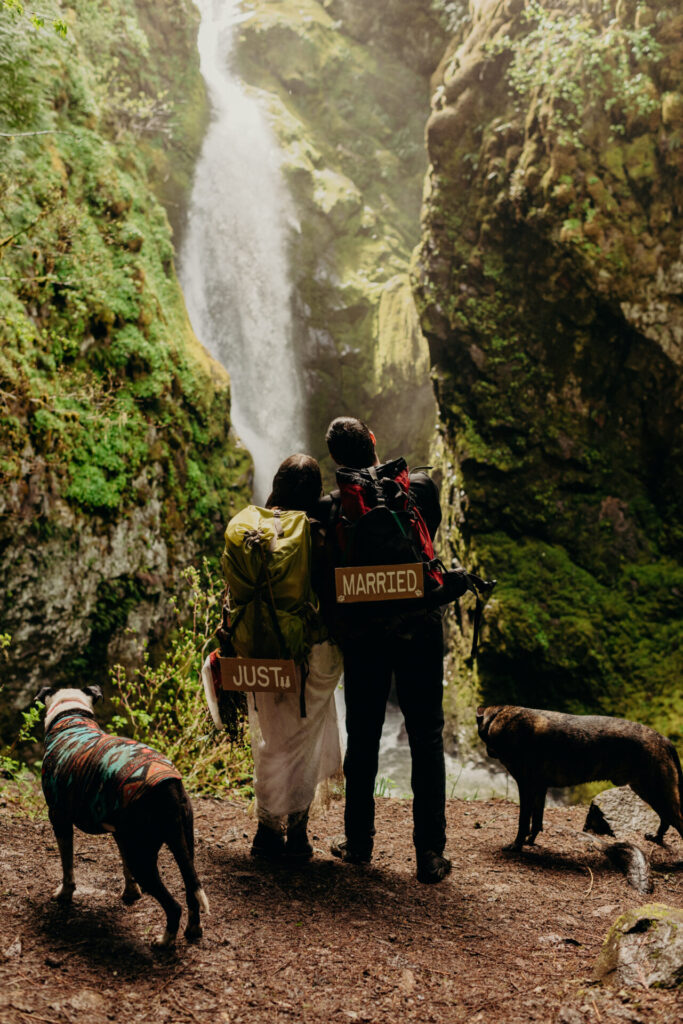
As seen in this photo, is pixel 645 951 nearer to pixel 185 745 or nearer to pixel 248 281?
pixel 185 745

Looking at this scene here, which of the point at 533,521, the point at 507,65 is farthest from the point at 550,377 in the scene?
the point at 507,65

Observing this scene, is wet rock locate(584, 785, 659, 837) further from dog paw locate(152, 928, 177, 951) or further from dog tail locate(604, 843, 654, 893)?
dog paw locate(152, 928, 177, 951)

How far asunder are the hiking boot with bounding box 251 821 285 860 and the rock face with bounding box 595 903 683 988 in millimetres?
1839

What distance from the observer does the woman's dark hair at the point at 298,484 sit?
3.74 meters

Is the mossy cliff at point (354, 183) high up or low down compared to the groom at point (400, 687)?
up

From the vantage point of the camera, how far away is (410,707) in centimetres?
364

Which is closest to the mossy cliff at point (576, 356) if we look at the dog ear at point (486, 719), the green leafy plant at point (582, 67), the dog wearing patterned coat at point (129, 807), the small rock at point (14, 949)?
the green leafy plant at point (582, 67)

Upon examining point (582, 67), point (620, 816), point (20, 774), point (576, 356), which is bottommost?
point (20, 774)

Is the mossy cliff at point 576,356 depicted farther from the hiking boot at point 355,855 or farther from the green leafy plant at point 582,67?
the hiking boot at point 355,855

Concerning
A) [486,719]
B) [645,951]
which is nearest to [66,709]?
[486,719]

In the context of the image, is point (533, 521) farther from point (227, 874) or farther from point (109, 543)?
point (227, 874)

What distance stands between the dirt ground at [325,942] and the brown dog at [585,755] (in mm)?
428

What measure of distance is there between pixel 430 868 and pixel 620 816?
1974 mm

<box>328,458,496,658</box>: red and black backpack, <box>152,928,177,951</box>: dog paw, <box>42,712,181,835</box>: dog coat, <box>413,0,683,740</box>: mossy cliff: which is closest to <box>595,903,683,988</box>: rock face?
<box>328,458,496,658</box>: red and black backpack
